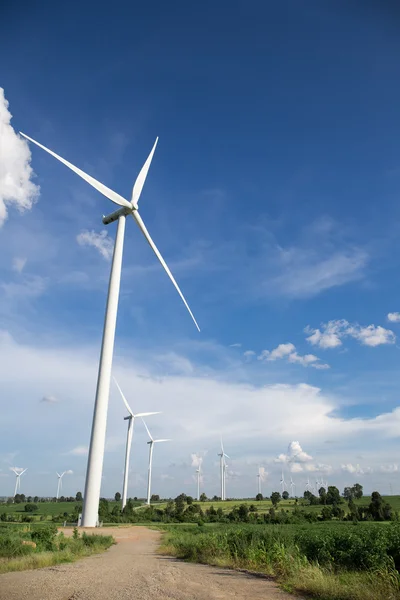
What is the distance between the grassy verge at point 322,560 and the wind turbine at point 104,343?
13.2m

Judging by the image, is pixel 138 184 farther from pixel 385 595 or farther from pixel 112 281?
pixel 385 595

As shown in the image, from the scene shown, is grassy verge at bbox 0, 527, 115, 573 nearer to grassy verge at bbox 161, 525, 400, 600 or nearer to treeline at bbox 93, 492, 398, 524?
grassy verge at bbox 161, 525, 400, 600

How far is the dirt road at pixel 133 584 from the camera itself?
50.1 feet

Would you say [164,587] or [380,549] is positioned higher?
[380,549]

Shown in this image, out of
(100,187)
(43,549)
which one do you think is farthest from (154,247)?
(43,549)

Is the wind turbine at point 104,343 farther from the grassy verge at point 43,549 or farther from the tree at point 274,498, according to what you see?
the tree at point 274,498

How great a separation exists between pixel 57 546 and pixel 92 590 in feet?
47.2

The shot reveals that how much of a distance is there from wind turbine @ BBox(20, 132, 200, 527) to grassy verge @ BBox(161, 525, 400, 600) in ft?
43.2

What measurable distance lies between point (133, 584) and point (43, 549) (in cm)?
1289

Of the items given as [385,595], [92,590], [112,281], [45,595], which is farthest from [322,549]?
[112,281]

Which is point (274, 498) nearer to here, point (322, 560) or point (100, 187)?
point (100, 187)

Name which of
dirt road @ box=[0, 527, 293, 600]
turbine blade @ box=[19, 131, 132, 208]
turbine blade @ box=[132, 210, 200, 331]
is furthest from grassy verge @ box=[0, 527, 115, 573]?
turbine blade @ box=[19, 131, 132, 208]

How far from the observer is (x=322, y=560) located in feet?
67.8

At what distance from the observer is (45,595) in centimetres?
1508
